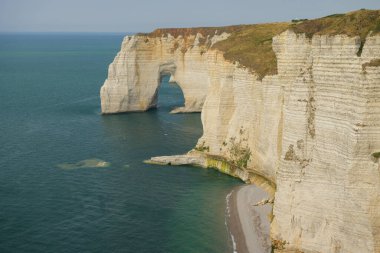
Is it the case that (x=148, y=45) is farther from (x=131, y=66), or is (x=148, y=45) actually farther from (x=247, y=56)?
(x=247, y=56)

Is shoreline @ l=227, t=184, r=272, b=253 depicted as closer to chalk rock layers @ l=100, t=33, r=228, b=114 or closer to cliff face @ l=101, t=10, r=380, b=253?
cliff face @ l=101, t=10, r=380, b=253

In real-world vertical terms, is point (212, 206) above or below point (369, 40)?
below

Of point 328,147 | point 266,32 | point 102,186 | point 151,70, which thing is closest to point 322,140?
point 328,147

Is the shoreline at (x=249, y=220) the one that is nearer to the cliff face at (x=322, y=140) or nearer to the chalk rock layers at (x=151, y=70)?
the cliff face at (x=322, y=140)

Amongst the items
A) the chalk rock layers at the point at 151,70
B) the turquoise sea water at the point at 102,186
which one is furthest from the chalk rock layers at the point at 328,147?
the chalk rock layers at the point at 151,70

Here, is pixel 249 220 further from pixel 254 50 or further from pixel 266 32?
pixel 266 32

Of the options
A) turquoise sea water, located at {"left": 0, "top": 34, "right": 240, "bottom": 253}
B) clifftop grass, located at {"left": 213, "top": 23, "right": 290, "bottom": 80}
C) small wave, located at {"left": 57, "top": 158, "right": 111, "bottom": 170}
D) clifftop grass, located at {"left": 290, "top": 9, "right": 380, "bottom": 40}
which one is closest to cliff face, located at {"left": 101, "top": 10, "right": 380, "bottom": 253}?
clifftop grass, located at {"left": 290, "top": 9, "right": 380, "bottom": 40}

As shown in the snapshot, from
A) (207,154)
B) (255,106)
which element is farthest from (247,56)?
(207,154)
